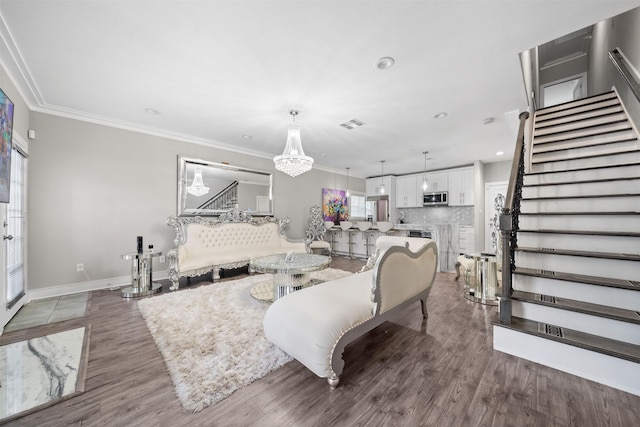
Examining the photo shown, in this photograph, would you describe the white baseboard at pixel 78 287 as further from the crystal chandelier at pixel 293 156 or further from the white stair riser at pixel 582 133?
the white stair riser at pixel 582 133

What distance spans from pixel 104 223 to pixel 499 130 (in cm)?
681

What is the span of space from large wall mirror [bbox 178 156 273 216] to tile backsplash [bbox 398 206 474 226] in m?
5.04

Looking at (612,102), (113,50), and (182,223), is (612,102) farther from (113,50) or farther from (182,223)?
(182,223)

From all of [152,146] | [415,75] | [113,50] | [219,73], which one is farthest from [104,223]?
[415,75]

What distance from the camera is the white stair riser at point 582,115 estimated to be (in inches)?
134

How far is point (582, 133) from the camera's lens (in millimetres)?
3320

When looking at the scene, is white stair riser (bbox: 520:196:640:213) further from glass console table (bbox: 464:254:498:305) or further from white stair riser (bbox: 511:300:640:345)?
white stair riser (bbox: 511:300:640:345)

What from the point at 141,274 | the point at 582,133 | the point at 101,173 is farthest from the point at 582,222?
the point at 101,173

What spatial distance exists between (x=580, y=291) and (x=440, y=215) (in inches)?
228

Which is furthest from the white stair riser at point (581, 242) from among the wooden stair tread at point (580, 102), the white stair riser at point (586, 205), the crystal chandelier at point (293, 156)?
the wooden stair tread at point (580, 102)

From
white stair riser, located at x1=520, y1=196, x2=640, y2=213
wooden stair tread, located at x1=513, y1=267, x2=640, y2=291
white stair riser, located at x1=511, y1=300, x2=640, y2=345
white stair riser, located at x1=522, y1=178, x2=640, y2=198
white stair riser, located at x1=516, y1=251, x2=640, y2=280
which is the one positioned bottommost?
white stair riser, located at x1=511, y1=300, x2=640, y2=345

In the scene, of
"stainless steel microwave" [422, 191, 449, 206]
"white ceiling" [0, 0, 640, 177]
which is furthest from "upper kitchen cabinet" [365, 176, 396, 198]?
"white ceiling" [0, 0, 640, 177]

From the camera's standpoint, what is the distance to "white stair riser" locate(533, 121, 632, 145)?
3.00 metres

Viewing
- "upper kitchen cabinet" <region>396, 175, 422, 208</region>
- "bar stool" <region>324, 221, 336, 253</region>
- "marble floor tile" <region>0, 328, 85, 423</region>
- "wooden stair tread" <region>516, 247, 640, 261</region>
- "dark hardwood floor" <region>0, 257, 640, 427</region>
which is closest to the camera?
"dark hardwood floor" <region>0, 257, 640, 427</region>
